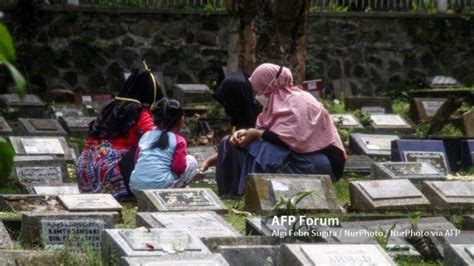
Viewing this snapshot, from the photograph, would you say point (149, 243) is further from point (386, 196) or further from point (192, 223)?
point (386, 196)

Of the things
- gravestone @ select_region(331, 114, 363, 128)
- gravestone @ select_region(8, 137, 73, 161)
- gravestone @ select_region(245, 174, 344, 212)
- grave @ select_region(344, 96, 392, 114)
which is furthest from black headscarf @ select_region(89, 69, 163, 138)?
grave @ select_region(344, 96, 392, 114)

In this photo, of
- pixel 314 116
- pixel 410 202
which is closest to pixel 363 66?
pixel 314 116

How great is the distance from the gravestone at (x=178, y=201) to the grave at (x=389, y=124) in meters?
5.71

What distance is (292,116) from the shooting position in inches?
349

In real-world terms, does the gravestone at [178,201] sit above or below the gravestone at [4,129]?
above

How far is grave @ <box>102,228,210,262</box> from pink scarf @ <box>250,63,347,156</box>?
3.26 metres

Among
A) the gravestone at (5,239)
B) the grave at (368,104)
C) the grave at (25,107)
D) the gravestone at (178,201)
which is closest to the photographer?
the gravestone at (5,239)

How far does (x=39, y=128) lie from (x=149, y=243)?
6955 millimetres

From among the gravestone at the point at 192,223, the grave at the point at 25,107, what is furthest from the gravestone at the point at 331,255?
the grave at the point at 25,107

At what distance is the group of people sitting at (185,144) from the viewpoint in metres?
8.63

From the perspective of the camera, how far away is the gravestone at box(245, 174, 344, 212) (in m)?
7.58

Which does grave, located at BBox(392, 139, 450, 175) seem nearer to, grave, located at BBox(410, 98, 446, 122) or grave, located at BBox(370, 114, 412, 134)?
grave, located at BBox(370, 114, 412, 134)

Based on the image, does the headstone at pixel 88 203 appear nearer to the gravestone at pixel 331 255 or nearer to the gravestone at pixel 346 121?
the gravestone at pixel 331 255

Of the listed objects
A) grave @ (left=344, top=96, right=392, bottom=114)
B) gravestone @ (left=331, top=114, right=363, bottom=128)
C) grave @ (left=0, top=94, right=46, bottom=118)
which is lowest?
grave @ (left=344, top=96, right=392, bottom=114)
